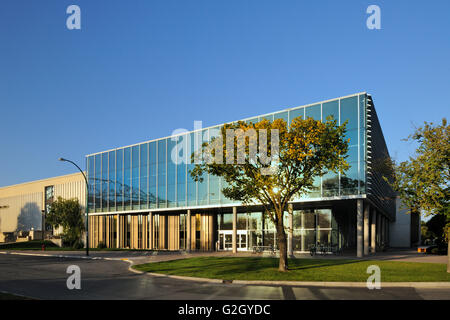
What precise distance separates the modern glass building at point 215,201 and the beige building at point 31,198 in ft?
63.0

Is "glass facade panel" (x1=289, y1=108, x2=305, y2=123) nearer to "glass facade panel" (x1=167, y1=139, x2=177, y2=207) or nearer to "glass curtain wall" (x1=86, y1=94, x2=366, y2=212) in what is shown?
"glass curtain wall" (x1=86, y1=94, x2=366, y2=212)

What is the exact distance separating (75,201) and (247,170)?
2190 inches

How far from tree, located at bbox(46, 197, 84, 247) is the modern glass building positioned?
328 inches

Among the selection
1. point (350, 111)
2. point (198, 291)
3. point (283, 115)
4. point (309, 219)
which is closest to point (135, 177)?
point (283, 115)

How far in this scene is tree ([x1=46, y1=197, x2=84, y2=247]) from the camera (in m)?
63.9

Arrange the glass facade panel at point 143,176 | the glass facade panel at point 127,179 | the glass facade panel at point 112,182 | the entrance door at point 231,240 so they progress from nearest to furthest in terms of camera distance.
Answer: the entrance door at point 231,240 → the glass facade panel at point 143,176 → the glass facade panel at point 127,179 → the glass facade panel at point 112,182

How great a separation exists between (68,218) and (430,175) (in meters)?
59.9

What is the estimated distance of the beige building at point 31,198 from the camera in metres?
73.8

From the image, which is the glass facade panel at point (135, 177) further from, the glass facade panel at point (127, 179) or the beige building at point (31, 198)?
the beige building at point (31, 198)

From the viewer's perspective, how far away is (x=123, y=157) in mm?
51438

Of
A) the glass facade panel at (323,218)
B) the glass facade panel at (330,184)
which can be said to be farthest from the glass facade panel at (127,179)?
the glass facade panel at (330,184)

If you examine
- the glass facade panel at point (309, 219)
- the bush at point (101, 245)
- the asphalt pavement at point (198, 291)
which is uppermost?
the asphalt pavement at point (198, 291)

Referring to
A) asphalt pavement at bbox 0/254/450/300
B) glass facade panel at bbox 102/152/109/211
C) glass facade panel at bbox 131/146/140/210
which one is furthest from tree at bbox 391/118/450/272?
glass facade panel at bbox 102/152/109/211

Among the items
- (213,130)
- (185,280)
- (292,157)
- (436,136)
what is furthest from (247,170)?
(213,130)
